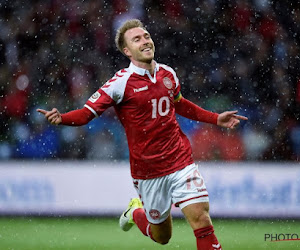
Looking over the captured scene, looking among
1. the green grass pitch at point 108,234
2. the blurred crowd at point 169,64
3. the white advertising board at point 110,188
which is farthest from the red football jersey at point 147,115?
the blurred crowd at point 169,64

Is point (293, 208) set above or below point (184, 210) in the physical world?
below

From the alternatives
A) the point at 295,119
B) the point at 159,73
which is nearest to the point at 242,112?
the point at 295,119

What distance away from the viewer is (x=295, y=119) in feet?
29.5

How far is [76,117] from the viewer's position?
15.0 feet

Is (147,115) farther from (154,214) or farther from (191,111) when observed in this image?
(154,214)

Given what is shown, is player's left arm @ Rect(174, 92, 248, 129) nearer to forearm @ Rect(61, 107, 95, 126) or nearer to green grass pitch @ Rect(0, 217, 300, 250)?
forearm @ Rect(61, 107, 95, 126)

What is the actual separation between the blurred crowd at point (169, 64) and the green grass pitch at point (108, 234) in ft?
3.03

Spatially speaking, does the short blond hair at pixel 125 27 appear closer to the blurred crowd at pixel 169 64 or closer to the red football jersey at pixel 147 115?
the red football jersey at pixel 147 115

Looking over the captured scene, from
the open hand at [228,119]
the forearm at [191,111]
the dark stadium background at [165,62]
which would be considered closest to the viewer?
the open hand at [228,119]

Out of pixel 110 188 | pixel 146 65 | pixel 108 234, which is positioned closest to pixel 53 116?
pixel 146 65

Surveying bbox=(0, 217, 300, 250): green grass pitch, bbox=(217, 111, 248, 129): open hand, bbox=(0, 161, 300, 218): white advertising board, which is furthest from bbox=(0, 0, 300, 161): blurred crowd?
bbox=(217, 111, 248, 129): open hand

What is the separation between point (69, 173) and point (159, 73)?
3587 millimetres

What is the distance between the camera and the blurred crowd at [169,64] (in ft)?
28.8

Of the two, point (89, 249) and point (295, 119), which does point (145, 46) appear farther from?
point (295, 119)
